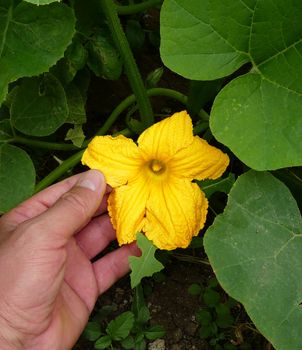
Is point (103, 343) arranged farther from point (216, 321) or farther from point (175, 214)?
point (175, 214)

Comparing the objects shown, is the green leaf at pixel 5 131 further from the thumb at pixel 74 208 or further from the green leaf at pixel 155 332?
the green leaf at pixel 155 332

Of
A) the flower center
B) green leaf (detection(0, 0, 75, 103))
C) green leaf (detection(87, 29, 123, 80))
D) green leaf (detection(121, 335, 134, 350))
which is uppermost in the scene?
green leaf (detection(0, 0, 75, 103))

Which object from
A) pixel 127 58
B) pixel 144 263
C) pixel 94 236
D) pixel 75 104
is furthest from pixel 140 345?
pixel 127 58

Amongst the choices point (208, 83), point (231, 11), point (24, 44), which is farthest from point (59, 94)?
point (231, 11)

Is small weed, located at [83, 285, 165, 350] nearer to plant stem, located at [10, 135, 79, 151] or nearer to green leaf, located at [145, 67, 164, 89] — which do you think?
plant stem, located at [10, 135, 79, 151]

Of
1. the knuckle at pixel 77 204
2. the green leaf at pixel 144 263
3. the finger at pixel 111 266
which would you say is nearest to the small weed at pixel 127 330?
the finger at pixel 111 266

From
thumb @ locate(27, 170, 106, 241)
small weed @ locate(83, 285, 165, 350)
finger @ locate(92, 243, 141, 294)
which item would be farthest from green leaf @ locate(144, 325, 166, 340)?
thumb @ locate(27, 170, 106, 241)

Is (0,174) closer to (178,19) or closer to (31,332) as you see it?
(31,332)
